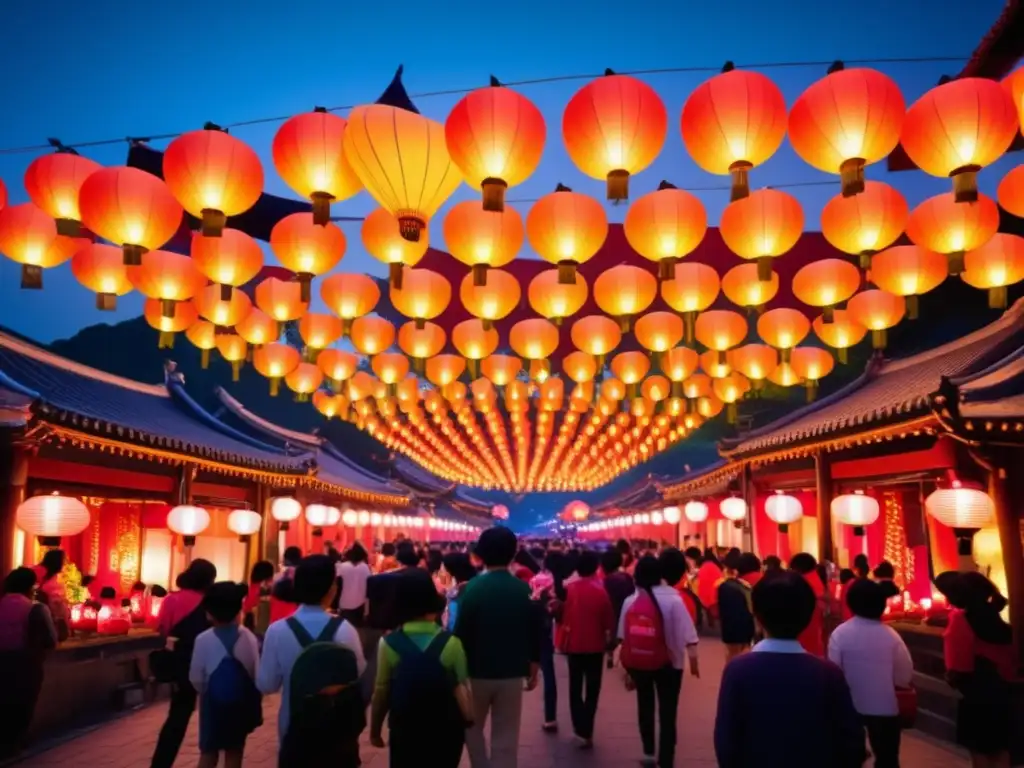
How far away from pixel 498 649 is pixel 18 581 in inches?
176

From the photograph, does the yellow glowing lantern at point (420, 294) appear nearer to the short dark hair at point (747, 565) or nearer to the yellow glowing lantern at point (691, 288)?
the yellow glowing lantern at point (691, 288)

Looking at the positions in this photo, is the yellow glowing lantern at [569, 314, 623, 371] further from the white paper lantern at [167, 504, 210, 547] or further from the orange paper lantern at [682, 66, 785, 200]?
the white paper lantern at [167, 504, 210, 547]

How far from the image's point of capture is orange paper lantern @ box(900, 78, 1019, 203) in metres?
5.93

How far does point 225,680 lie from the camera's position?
495 centimetres

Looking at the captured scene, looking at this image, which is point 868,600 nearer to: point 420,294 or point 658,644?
point 658,644

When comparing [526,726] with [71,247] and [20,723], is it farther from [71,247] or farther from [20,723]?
[71,247]

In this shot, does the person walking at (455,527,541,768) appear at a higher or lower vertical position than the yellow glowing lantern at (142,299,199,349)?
lower

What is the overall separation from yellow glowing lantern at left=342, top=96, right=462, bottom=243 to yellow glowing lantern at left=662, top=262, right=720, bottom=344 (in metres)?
4.01

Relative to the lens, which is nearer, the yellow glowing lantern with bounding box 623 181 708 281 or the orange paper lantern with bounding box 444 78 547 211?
the orange paper lantern with bounding box 444 78 547 211

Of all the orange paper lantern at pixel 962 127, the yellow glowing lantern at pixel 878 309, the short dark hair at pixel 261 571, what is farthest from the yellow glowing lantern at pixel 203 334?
the orange paper lantern at pixel 962 127

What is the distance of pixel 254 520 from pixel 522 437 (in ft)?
37.7

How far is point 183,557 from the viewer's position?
15.4 meters

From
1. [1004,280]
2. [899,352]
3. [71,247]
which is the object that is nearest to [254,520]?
[71,247]

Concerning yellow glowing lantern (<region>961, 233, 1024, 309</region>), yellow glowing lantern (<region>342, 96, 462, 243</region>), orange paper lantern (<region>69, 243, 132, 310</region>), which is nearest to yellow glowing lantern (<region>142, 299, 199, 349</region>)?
orange paper lantern (<region>69, 243, 132, 310</region>)
